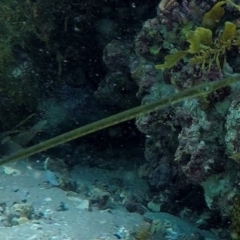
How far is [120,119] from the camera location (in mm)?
1812

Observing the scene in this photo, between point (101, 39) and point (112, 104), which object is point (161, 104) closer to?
point (112, 104)

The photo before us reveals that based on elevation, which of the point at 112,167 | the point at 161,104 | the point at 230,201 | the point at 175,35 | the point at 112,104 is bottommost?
the point at 112,167

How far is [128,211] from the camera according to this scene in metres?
5.11

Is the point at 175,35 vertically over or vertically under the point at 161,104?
over

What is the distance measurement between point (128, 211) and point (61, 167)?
1607mm

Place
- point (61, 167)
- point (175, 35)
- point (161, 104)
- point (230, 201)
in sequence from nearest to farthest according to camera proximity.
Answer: point (161, 104)
point (230, 201)
point (175, 35)
point (61, 167)

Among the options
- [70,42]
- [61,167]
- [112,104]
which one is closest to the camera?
[61,167]

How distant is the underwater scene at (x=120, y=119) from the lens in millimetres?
4059

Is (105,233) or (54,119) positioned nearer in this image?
(105,233)

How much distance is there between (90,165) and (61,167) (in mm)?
849

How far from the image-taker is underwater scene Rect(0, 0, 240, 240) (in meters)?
4.06

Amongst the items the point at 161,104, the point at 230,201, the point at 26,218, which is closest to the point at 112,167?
the point at 26,218

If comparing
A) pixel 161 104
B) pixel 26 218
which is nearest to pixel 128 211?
pixel 26 218

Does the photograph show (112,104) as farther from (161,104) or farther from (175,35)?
(161,104)
